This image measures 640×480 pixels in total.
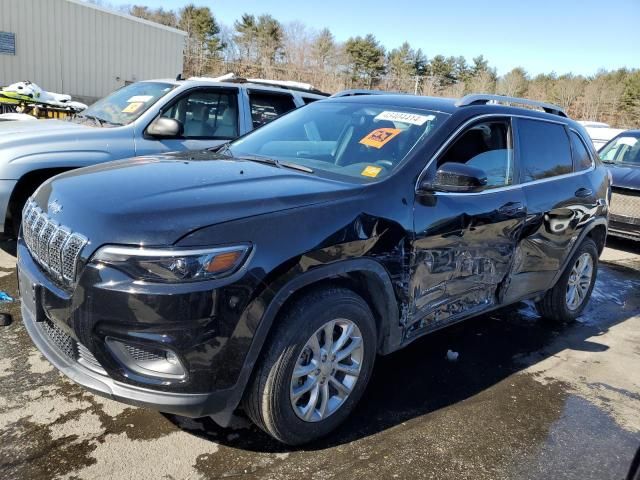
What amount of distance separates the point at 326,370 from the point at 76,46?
2281cm

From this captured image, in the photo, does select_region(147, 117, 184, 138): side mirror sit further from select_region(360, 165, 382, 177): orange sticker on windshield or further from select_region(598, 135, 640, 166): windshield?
select_region(598, 135, 640, 166): windshield

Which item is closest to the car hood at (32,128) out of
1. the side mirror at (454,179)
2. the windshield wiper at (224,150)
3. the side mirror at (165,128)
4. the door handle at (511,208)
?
the side mirror at (165,128)

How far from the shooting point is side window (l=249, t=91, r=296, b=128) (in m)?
6.32

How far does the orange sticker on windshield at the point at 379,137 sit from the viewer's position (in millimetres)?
3303

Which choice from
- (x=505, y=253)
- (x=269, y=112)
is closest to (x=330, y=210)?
(x=505, y=253)

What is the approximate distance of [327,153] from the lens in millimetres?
3420

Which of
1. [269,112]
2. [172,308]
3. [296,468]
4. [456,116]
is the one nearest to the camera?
[172,308]

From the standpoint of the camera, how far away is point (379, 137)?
3355 millimetres

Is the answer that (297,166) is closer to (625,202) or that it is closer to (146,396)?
(146,396)

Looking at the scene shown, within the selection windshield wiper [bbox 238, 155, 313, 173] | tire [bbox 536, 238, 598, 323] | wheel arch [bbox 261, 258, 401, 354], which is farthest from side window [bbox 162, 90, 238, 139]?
tire [bbox 536, 238, 598, 323]

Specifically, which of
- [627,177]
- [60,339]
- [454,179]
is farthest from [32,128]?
[627,177]

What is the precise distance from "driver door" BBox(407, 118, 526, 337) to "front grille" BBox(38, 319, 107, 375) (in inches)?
65.4

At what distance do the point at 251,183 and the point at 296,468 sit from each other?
1408 mm

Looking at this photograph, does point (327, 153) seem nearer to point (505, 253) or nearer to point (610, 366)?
point (505, 253)
